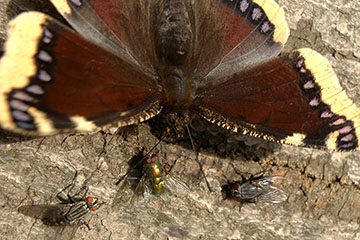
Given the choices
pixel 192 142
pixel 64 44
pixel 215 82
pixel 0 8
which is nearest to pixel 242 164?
pixel 192 142

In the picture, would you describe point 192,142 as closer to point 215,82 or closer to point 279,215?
point 215,82

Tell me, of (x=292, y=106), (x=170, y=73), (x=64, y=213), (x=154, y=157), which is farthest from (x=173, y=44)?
(x=64, y=213)

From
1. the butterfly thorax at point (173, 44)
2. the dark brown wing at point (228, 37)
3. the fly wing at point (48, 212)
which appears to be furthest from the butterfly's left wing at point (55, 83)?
the dark brown wing at point (228, 37)

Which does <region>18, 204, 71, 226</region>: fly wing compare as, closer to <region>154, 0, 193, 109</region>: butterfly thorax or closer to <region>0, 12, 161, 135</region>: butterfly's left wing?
<region>0, 12, 161, 135</region>: butterfly's left wing

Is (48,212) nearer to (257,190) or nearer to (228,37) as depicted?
(257,190)

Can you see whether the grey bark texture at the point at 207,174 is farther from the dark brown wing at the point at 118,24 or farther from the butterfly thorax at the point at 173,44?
the butterfly thorax at the point at 173,44

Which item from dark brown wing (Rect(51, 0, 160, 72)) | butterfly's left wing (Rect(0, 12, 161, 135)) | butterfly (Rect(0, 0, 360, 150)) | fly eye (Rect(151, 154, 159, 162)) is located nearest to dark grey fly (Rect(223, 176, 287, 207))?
butterfly (Rect(0, 0, 360, 150))

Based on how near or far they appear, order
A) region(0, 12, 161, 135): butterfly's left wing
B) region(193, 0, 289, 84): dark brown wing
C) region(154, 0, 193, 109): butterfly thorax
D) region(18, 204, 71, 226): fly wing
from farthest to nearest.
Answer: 1. region(193, 0, 289, 84): dark brown wing
2. region(154, 0, 193, 109): butterfly thorax
3. region(18, 204, 71, 226): fly wing
4. region(0, 12, 161, 135): butterfly's left wing
